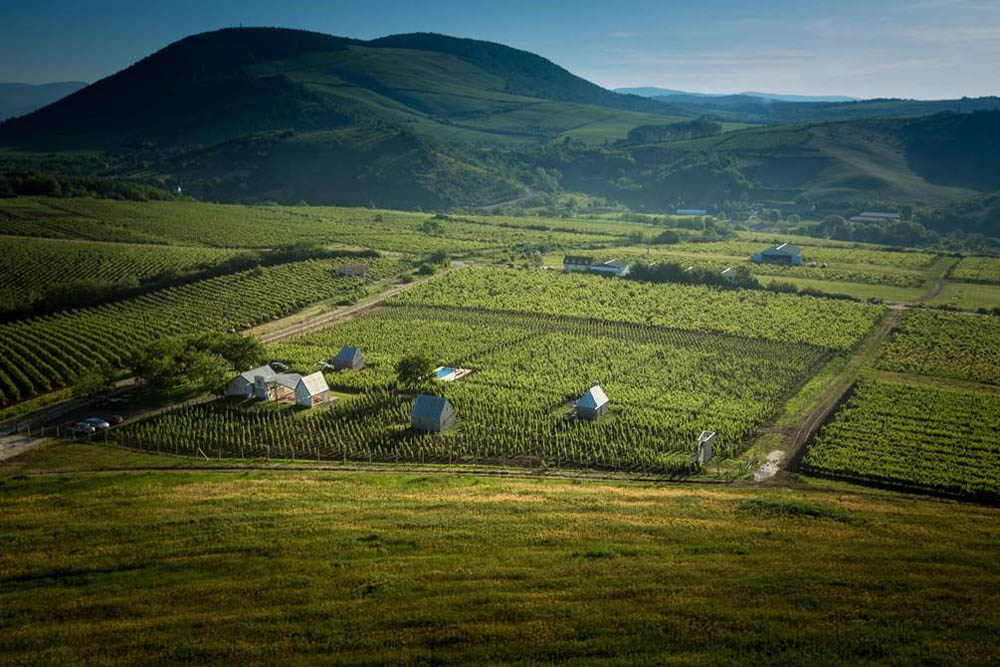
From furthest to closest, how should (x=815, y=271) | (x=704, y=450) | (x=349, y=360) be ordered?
1. (x=815, y=271)
2. (x=349, y=360)
3. (x=704, y=450)

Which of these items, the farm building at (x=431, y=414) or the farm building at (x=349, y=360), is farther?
the farm building at (x=349, y=360)

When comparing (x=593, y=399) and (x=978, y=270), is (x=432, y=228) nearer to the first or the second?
(x=978, y=270)

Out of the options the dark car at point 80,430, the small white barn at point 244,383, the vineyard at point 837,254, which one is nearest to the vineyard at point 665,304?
the small white barn at point 244,383

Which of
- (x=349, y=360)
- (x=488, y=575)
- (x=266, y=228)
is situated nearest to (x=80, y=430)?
(x=349, y=360)

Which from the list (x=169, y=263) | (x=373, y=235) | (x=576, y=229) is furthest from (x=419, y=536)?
(x=576, y=229)

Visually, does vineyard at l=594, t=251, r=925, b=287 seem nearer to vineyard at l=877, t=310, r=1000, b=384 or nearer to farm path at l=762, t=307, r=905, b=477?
vineyard at l=877, t=310, r=1000, b=384

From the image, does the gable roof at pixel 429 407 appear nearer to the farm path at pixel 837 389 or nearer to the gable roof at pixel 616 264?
the farm path at pixel 837 389

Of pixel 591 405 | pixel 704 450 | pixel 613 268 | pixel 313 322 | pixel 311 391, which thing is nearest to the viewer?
pixel 704 450
